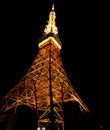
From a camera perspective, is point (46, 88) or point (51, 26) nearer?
point (46, 88)

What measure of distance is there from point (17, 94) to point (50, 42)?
5443 mm

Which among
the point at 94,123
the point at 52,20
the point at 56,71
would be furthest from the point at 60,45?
the point at 94,123

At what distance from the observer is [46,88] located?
12.5m

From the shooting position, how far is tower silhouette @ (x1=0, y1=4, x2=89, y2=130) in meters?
10.6

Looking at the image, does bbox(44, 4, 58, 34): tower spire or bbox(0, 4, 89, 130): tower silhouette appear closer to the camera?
bbox(0, 4, 89, 130): tower silhouette

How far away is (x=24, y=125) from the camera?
363 inches

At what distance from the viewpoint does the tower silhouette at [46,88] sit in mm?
10609

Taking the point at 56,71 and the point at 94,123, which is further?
the point at 56,71

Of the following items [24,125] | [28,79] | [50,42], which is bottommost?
[24,125]

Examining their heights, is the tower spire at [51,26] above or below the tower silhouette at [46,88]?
above

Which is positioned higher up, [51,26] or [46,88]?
[51,26]

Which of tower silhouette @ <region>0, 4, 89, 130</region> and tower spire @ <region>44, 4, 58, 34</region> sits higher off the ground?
tower spire @ <region>44, 4, 58, 34</region>

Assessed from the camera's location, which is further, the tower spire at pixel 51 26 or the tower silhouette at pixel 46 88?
the tower spire at pixel 51 26

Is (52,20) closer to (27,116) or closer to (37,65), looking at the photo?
(37,65)
